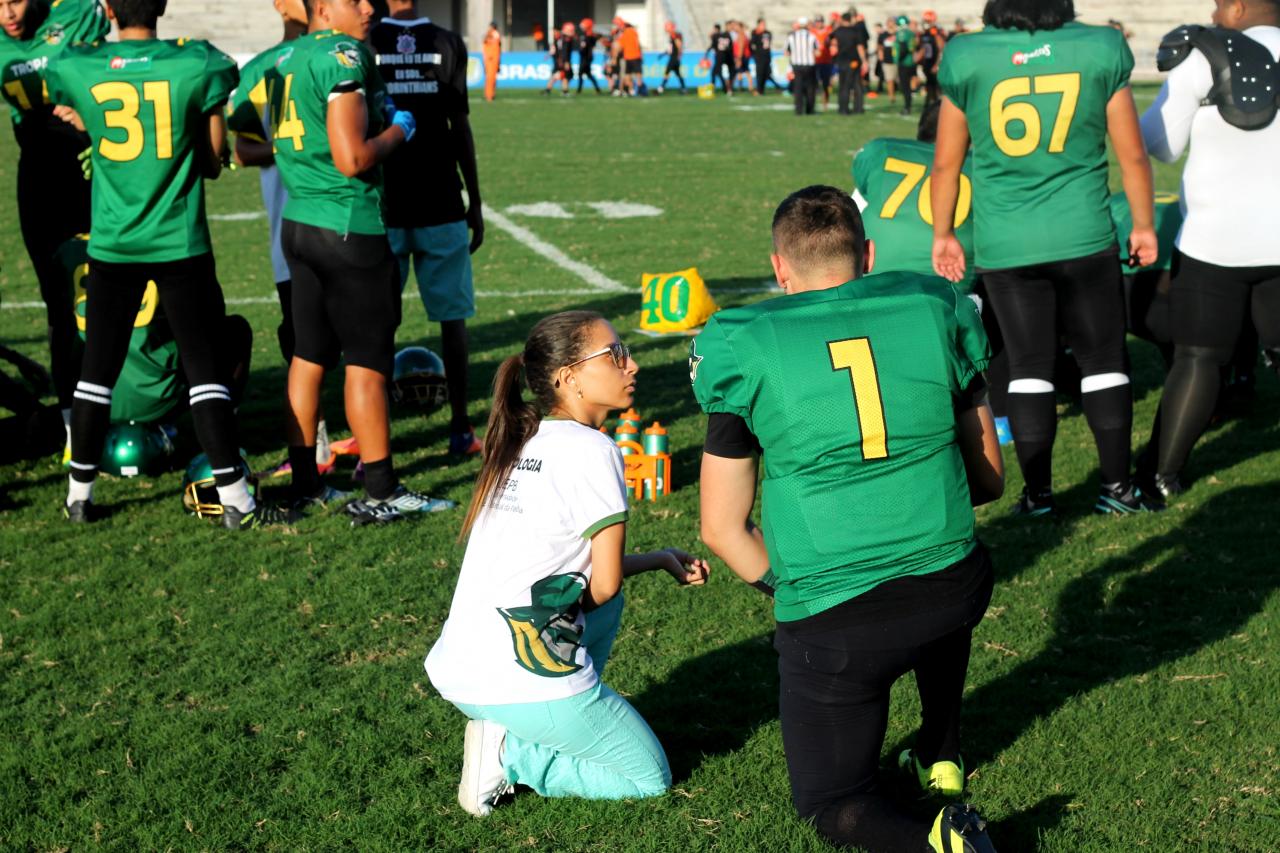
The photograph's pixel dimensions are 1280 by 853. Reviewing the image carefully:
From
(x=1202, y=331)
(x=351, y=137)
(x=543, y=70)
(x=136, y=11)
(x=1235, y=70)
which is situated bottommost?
(x=543, y=70)

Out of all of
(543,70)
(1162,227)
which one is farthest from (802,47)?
(1162,227)

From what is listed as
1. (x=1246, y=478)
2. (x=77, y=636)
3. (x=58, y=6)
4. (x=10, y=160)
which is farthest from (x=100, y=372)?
(x=10, y=160)

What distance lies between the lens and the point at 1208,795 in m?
3.91

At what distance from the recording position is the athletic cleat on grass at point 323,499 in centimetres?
644

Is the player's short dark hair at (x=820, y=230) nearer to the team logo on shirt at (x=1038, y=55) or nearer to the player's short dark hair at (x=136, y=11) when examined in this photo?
the team logo on shirt at (x=1038, y=55)

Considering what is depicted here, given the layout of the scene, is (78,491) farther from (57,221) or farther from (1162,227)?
(1162,227)

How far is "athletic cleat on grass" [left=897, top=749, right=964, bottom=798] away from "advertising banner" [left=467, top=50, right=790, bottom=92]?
4269cm

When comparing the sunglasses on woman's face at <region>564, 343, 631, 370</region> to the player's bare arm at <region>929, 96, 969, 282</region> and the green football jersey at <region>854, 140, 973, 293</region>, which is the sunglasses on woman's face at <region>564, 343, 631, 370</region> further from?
the green football jersey at <region>854, 140, 973, 293</region>

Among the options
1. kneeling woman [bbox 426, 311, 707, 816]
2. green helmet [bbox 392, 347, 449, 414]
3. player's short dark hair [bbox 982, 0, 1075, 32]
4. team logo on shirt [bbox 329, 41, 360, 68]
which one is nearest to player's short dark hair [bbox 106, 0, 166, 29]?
team logo on shirt [bbox 329, 41, 360, 68]

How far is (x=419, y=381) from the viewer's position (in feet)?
26.6

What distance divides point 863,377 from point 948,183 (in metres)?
3.12

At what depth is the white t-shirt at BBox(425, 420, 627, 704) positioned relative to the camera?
3.69 metres

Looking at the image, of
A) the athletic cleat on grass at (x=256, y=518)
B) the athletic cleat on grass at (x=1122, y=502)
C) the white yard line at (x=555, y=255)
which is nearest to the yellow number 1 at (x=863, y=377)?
the athletic cleat on grass at (x=1122, y=502)

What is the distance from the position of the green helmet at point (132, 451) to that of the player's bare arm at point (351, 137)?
1.96 metres
